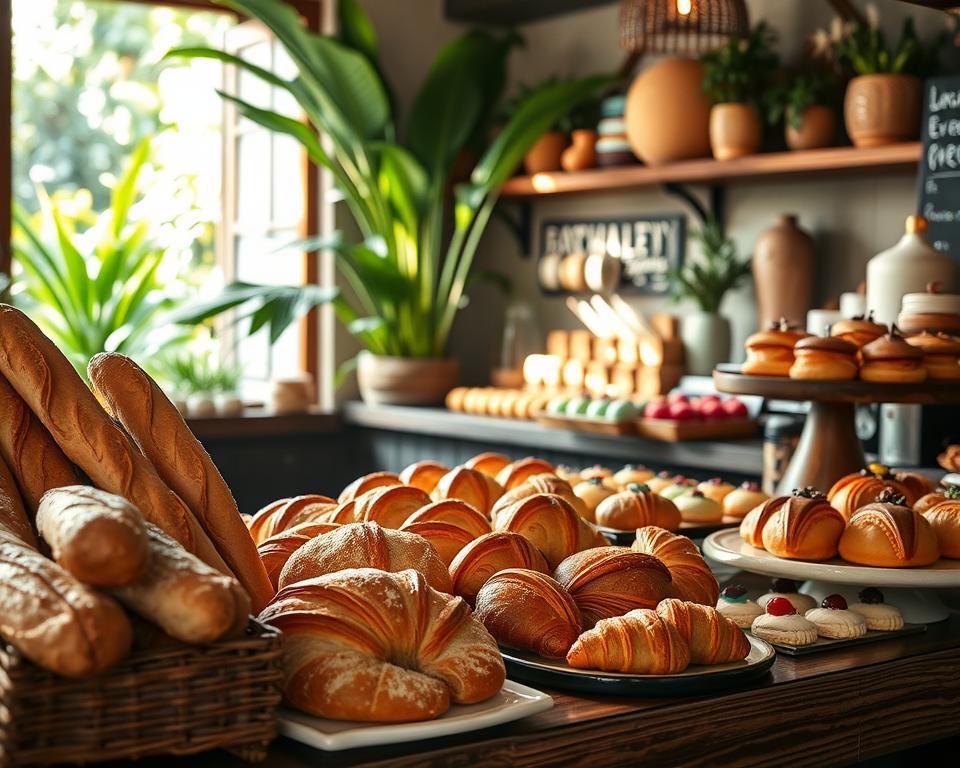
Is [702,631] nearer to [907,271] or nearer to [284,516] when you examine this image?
[284,516]

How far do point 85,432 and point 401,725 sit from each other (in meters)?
0.36

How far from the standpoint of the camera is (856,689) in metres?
1.22

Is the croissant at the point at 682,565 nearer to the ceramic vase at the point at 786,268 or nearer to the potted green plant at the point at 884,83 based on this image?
the potted green plant at the point at 884,83

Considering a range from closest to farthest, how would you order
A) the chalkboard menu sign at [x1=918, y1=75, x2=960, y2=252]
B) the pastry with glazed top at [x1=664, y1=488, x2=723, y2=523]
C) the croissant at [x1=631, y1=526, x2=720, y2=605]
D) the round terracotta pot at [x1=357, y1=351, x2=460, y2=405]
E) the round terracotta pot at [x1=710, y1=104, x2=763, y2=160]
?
the croissant at [x1=631, y1=526, x2=720, y2=605]
the pastry with glazed top at [x1=664, y1=488, x2=723, y2=523]
the chalkboard menu sign at [x1=918, y1=75, x2=960, y2=252]
the round terracotta pot at [x1=710, y1=104, x2=763, y2=160]
the round terracotta pot at [x1=357, y1=351, x2=460, y2=405]

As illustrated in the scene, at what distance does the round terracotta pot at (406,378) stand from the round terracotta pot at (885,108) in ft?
5.50

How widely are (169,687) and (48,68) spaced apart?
925 centimetres

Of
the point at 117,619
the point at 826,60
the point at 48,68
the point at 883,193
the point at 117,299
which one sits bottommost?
the point at 117,619

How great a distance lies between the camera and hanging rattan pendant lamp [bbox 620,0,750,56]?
11.4 feet

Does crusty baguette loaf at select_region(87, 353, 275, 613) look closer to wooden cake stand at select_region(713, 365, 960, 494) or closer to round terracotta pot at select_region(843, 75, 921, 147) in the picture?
wooden cake stand at select_region(713, 365, 960, 494)

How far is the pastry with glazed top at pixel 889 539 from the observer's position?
1.41 meters

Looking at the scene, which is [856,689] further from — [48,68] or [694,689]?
[48,68]

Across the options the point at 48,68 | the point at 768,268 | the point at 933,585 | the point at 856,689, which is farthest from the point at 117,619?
the point at 48,68

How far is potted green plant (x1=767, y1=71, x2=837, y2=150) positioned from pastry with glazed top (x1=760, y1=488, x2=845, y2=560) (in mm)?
2309

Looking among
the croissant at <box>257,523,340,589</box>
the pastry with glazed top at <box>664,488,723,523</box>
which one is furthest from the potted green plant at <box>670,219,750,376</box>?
the croissant at <box>257,523,340,589</box>
